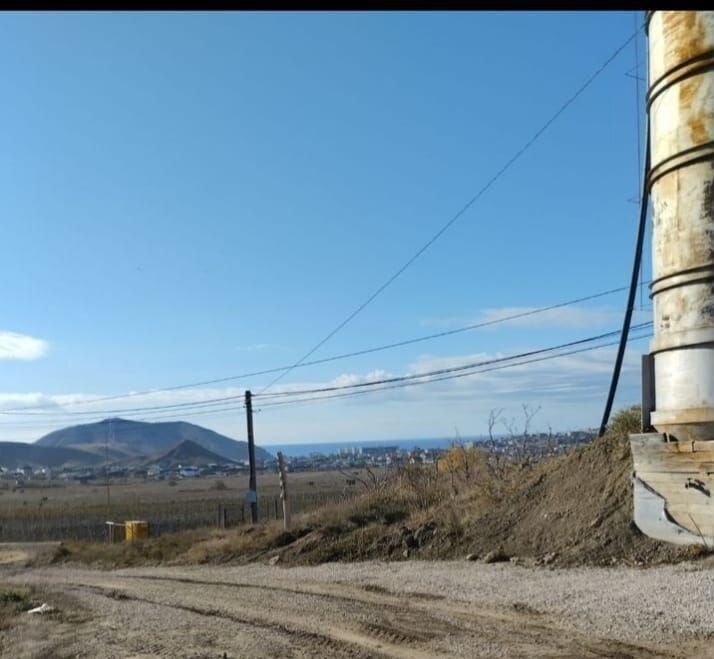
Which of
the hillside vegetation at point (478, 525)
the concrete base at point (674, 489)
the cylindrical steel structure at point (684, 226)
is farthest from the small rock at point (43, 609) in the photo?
the cylindrical steel structure at point (684, 226)

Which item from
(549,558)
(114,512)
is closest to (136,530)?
(549,558)

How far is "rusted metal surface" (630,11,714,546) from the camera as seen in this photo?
15.6 meters

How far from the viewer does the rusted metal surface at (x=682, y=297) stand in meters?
15.6

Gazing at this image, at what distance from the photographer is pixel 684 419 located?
1595 centimetres

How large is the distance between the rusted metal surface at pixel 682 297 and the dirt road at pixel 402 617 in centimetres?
169

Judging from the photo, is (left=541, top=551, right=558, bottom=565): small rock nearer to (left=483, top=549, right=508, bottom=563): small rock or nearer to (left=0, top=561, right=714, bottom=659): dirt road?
(left=0, top=561, right=714, bottom=659): dirt road

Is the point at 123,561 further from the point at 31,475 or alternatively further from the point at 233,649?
the point at 31,475

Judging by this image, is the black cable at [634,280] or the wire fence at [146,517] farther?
the wire fence at [146,517]

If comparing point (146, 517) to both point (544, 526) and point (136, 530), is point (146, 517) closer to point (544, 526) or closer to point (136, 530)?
point (136, 530)

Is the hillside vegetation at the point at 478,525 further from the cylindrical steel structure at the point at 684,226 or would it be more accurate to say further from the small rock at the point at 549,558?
the cylindrical steel structure at the point at 684,226

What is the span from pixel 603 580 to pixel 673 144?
25.4 ft

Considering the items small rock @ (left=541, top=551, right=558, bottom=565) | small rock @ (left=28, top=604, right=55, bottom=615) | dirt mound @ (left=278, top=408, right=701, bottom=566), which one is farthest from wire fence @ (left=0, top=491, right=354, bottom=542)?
small rock @ (left=28, top=604, right=55, bottom=615)
